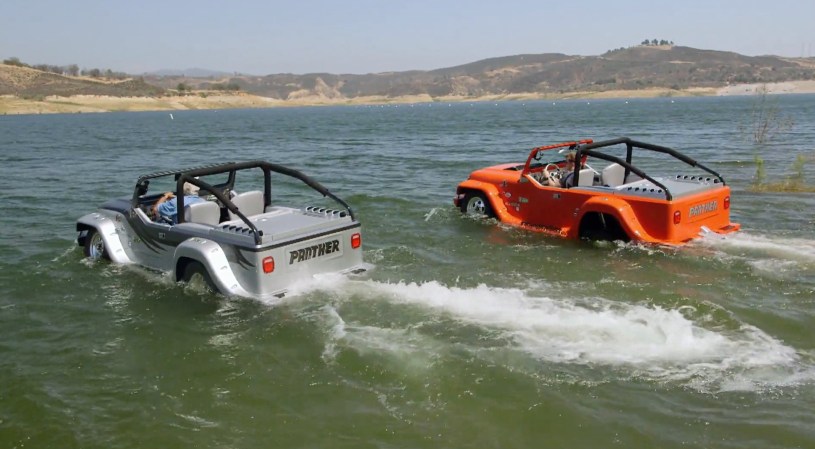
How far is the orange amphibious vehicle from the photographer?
11.6 metres

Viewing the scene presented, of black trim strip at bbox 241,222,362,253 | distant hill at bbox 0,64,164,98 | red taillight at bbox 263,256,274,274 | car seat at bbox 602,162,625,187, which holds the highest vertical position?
distant hill at bbox 0,64,164,98

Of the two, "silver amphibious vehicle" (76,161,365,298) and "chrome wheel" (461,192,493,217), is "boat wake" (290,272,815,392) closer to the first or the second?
"silver amphibious vehicle" (76,161,365,298)

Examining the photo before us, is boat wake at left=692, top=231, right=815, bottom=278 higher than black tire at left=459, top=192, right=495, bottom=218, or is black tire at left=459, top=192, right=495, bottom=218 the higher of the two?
black tire at left=459, top=192, right=495, bottom=218

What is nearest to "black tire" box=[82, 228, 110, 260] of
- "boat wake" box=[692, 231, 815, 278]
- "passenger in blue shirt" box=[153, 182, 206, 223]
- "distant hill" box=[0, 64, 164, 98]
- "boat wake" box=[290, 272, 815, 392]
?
"passenger in blue shirt" box=[153, 182, 206, 223]

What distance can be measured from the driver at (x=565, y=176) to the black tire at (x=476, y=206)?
55.0 inches

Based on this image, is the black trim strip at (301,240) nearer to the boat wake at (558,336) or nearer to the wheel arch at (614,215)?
the boat wake at (558,336)

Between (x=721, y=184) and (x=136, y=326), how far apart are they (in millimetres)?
9600

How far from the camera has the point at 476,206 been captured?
14984mm

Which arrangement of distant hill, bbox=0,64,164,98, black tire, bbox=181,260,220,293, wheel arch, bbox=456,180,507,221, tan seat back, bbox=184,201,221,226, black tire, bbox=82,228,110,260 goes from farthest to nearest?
distant hill, bbox=0,64,164,98, wheel arch, bbox=456,180,507,221, black tire, bbox=82,228,110,260, tan seat back, bbox=184,201,221,226, black tire, bbox=181,260,220,293

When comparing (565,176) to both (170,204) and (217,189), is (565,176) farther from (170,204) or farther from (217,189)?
(170,204)

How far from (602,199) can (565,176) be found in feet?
4.26

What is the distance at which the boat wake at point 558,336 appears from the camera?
6902mm

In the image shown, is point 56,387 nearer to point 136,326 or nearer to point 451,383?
point 136,326

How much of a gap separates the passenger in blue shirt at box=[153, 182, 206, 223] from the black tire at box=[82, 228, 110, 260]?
1.48m
